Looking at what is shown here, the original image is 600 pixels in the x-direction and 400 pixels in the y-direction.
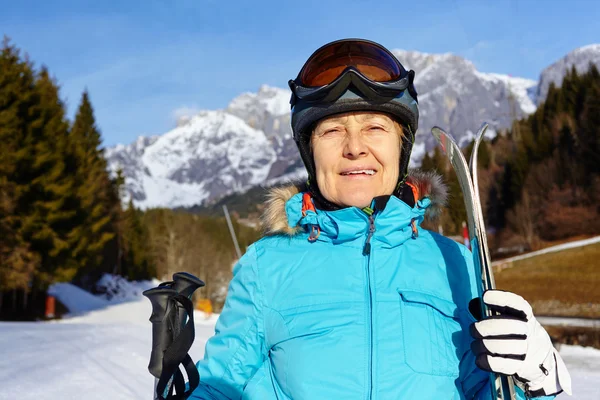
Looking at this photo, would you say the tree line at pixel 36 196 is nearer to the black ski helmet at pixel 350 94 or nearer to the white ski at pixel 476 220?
the black ski helmet at pixel 350 94

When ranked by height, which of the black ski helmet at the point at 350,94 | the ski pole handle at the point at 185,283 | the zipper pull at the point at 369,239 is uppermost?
the black ski helmet at the point at 350,94

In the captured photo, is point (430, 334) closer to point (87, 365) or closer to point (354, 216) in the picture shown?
point (354, 216)

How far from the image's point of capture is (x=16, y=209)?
20984 millimetres

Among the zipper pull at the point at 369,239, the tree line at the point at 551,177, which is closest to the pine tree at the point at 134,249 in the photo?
the tree line at the point at 551,177

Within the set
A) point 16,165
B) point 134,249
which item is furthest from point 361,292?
point 134,249

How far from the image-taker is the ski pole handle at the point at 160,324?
1640 millimetres

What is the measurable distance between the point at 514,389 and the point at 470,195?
2.27 ft

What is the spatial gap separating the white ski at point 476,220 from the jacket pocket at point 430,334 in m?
0.14

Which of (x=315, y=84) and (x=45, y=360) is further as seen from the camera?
(x=45, y=360)

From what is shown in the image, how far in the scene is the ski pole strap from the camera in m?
1.65

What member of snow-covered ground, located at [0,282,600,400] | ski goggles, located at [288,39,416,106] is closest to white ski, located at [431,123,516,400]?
ski goggles, located at [288,39,416,106]

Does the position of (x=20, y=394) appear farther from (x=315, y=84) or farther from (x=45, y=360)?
(x=315, y=84)

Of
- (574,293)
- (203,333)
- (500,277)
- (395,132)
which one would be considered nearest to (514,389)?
(395,132)

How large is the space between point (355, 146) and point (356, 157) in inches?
1.8
